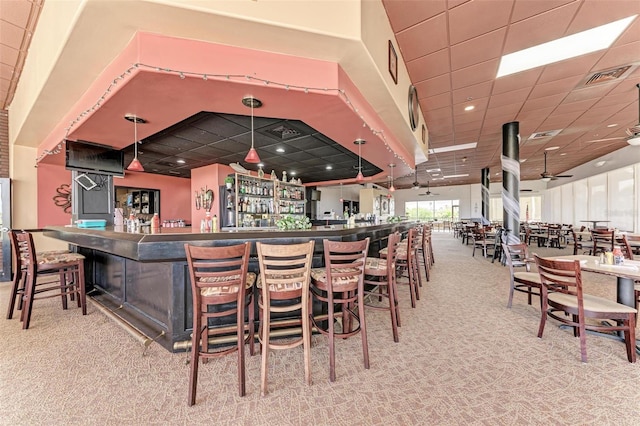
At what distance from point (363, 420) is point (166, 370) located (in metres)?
1.75

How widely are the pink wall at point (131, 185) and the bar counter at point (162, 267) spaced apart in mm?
3606

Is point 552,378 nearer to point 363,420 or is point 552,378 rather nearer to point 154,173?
point 363,420

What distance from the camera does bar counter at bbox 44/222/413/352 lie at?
93.8 inches

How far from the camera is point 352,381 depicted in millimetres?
2107

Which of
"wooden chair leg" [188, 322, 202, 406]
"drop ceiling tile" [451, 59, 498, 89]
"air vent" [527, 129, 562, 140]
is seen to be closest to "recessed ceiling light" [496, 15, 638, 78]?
"drop ceiling tile" [451, 59, 498, 89]

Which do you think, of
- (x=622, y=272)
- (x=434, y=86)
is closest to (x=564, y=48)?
(x=434, y=86)

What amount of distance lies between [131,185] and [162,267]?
25.2ft

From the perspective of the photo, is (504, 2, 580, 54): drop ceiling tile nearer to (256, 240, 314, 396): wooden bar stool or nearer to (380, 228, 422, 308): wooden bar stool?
(380, 228, 422, 308): wooden bar stool

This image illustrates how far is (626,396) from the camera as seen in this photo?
192 centimetres

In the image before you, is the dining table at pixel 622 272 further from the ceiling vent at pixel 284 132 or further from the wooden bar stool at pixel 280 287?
the ceiling vent at pixel 284 132

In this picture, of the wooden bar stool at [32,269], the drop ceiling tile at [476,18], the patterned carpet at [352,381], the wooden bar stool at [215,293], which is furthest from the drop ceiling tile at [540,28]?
the wooden bar stool at [32,269]

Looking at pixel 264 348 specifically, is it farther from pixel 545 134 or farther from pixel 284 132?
pixel 545 134

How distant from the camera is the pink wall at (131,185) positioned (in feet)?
19.4

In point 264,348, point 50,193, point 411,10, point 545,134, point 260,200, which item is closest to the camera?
point 264,348
